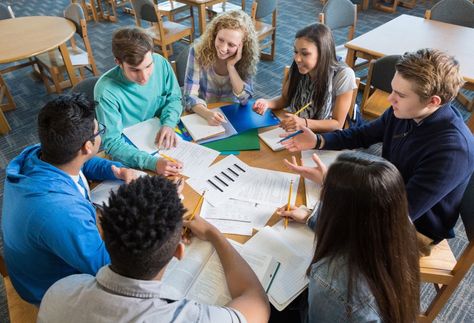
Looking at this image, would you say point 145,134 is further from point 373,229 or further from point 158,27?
point 158,27

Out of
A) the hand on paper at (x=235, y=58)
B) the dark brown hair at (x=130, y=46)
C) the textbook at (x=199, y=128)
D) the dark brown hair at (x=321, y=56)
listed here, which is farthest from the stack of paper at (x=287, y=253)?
the hand on paper at (x=235, y=58)

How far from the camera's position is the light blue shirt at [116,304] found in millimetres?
714

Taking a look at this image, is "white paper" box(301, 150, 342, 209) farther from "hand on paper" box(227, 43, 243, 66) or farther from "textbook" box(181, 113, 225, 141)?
"hand on paper" box(227, 43, 243, 66)

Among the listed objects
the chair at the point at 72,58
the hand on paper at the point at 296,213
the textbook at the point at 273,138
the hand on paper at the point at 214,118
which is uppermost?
the hand on paper at the point at 214,118

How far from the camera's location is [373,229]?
33.4 inches

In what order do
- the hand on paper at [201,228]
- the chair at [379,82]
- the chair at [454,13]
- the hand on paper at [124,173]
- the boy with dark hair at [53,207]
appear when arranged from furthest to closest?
the chair at [454,13], the chair at [379,82], the hand on paper at [124,173], the hand on paper at [201,228], the boy with dark hair at [53,207]

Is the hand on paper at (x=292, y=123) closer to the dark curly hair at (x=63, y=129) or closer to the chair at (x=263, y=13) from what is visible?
the dark curly hair at (x=63, y=129)

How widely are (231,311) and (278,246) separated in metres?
0.35

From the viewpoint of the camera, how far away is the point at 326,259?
3.04 feet

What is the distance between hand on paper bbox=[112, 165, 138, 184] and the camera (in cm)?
138

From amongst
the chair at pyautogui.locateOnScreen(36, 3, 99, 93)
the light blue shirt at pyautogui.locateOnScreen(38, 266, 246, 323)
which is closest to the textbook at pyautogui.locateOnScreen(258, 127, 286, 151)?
the light blue shirt at pyautogui.locateOnScreen(38, 266, 246, 323)

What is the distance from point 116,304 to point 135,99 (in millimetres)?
1293

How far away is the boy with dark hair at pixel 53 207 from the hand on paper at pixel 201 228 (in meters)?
0.29

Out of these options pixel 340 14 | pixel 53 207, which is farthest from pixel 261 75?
pixel 53 207
